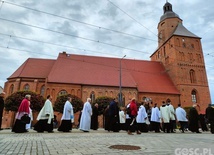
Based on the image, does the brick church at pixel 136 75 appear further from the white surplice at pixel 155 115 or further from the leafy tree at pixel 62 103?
the white surplice at pixel 155 115

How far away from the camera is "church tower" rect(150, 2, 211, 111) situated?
35000mm

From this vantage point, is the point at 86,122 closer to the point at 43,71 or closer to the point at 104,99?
the point at 104,99

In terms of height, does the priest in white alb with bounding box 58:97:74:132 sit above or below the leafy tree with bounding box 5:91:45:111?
below

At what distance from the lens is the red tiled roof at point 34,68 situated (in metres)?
31.4

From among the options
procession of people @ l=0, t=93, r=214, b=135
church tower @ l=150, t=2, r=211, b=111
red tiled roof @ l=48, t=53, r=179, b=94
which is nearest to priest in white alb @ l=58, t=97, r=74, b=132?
procession of people @ l=0, t=93, r=214, b=135

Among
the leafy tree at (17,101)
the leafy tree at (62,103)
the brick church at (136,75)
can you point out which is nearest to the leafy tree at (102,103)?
the leafy tree at (62,103)

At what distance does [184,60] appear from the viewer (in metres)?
36.3

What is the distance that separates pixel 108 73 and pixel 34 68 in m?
13.7

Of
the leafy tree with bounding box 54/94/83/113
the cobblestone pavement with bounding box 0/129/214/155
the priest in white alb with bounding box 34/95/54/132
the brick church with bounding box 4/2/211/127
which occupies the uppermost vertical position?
the brick church with bounding box 4/2/211/127

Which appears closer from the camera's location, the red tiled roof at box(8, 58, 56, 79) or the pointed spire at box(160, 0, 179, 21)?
the red tiled roof at box(8, 58, 56, 79)

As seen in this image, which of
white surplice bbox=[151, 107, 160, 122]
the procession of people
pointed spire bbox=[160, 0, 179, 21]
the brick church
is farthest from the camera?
pointed spire bbox=[160, 0, 179, 21]

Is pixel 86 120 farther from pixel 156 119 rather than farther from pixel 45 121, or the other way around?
pixel 156 119

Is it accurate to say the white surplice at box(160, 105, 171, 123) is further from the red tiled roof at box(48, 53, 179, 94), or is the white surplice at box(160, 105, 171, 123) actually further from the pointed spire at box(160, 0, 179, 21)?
the pointed spire at box(160, 0, 179, 21)

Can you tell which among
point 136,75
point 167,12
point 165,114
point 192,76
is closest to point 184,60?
point 192,76
